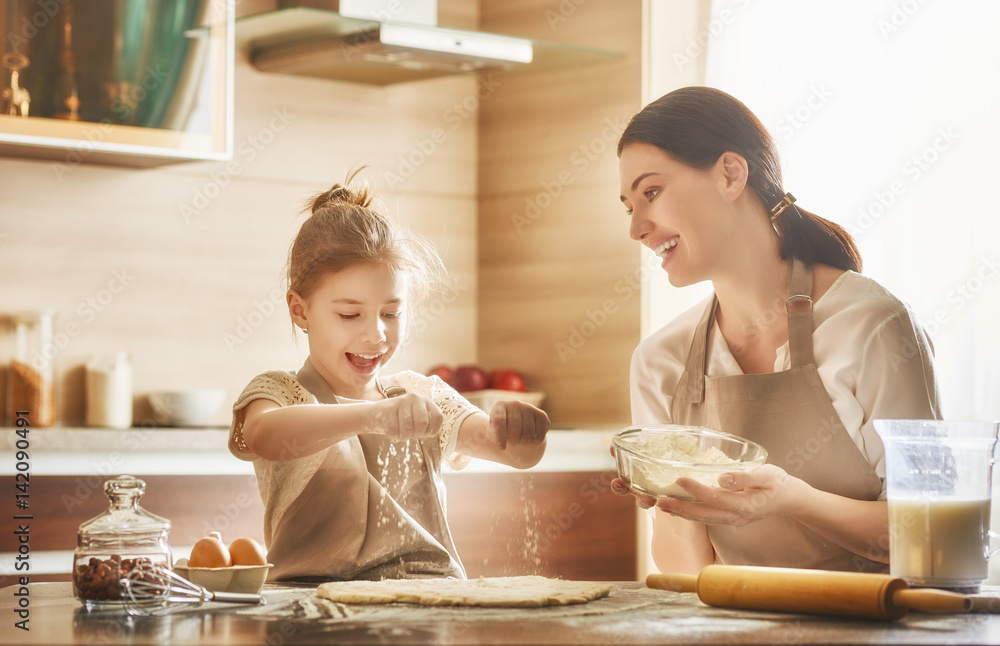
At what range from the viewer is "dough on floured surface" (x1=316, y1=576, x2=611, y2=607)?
114 centimetres

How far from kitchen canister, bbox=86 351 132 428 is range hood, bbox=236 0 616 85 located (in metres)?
0.96

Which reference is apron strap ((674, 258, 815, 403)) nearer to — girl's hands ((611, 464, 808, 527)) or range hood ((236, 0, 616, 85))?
girl's hands ((611, 464, 808, 527))

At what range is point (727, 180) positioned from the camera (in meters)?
1.75

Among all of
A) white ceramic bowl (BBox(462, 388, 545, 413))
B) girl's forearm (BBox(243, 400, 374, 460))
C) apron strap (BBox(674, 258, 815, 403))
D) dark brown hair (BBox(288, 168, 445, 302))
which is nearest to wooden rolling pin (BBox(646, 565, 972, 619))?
girl's forearm (BBox(243, 400, 374, 460))

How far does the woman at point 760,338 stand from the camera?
1.58 meters

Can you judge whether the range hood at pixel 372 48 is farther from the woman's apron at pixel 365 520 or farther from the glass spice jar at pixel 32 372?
the woman's apron at pixel 365 520

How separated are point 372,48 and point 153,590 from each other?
2015 millimetres

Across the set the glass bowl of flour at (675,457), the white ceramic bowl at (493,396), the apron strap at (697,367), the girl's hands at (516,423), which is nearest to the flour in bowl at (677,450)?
the glass bowl of flour at (675,457)

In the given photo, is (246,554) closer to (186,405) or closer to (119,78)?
(186,405)

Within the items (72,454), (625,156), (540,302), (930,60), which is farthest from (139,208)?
(930,60)

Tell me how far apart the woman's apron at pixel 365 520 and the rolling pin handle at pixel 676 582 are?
0.31 m

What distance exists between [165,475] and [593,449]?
1.08 metres

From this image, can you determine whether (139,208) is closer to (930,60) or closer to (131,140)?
(131,140)

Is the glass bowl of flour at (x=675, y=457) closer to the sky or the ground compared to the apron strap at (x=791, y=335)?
closer to the ground
